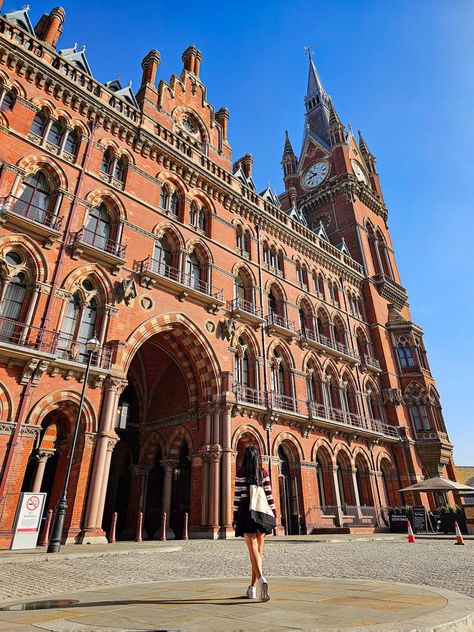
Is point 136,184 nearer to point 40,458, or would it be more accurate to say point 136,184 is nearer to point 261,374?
point 261,374

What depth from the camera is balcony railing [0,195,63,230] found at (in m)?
14.8

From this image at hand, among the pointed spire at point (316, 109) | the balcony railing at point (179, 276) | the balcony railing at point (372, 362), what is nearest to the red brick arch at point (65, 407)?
the balcony railing at point (179, 276)

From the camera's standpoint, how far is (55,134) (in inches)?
686

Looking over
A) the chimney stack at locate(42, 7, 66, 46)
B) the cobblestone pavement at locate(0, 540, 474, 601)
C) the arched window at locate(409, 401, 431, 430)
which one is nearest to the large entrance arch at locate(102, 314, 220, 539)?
the cobblestone pavement at locate(0, 540, 474, 601)

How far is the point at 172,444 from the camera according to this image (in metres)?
20.0

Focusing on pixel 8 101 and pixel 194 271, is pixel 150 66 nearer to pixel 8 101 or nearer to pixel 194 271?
pixel 8 101

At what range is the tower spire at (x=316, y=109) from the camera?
156ft

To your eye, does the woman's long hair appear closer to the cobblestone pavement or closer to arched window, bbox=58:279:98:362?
the cobblestone pavement

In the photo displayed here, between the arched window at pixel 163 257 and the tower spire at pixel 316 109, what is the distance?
102 ft

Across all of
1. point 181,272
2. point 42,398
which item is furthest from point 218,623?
point 181,272

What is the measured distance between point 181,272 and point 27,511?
11.8m

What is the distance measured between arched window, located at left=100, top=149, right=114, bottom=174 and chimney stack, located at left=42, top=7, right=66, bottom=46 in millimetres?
5546

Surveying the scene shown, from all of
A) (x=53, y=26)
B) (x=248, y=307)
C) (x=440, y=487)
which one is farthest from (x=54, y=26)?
(x=440, y=487)

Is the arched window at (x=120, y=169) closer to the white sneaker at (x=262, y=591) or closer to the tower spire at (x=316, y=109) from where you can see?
the white sneaker at (x=262, y=591)
